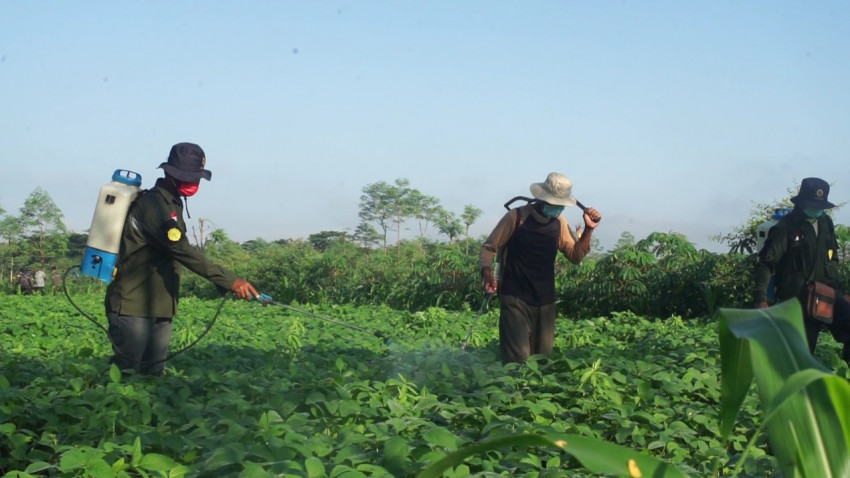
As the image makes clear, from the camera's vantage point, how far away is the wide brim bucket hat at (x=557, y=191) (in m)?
6.12

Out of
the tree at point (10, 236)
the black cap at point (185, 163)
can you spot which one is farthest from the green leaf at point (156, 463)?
the tree at point (10, 236)

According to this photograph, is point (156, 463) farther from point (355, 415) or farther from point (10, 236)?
point (10, 236)

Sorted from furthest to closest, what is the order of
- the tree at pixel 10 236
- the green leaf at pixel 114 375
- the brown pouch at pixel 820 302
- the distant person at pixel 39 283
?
the tree at pixel 10 236, the distant person at pixel 39 283, the brown pouch at pixel 820 302, the green leaf at pixel 114 375

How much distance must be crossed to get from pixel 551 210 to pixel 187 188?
263cm

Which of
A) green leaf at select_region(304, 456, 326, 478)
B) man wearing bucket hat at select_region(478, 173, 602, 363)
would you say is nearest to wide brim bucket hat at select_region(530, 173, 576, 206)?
man wearing bucket hat at select_region(478, 173, 602, 363)

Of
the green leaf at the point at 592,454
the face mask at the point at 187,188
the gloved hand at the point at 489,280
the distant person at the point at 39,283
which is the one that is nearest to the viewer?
Result: the green leaf at the point at 592,454

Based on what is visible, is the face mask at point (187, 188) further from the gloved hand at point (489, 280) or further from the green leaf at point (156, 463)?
the green leaf at point (156, 463)

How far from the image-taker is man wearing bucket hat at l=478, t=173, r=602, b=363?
20.5 feet

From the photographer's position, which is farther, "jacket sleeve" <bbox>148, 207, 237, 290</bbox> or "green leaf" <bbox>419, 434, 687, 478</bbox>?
"jacket sleeve" <bbox>148, 207, 237, 290</bbox>

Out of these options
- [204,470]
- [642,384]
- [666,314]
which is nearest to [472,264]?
[666,314]

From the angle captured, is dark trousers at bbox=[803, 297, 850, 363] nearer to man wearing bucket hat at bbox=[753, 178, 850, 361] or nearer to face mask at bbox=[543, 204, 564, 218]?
man wearing bucket hat at bbox=[753, 178, 850, 361]

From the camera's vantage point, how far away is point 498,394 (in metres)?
4.75

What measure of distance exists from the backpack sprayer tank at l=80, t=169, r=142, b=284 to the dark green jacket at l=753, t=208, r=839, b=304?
4520 millimetres

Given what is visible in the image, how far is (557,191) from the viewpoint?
6.14 m
